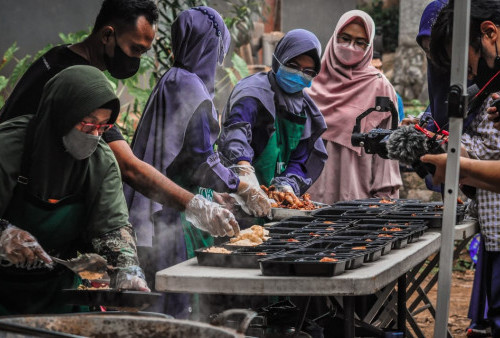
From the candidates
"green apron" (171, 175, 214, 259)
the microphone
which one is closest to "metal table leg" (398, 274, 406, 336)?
the microphone

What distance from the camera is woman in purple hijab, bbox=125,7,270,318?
4238 millimetres

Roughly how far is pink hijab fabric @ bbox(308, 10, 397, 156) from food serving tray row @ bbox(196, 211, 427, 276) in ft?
6.23

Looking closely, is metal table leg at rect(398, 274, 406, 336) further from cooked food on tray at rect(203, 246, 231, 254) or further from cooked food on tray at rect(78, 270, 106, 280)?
cooked food on tray at rect(78, 270, 106, 280)

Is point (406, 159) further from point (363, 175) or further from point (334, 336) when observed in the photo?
point (363, 175)

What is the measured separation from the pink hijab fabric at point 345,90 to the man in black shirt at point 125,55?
2636 millimetres

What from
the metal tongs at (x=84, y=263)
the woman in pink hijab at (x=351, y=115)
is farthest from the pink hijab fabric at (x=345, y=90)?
the metal tongs at (x=84, y=263)

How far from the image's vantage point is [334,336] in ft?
13.4

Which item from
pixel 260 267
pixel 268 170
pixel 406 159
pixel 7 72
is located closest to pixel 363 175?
pixel 268 170

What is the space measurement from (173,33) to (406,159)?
1650 millimetres

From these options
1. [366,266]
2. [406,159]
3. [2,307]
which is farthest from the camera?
[406,159]

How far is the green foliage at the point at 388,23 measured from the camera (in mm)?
21094

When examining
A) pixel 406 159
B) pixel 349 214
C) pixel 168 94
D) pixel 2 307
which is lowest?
pixel 2 307

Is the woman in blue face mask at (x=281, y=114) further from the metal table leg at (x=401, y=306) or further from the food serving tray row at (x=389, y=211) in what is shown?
the metal table leg at (x=401, y=306)

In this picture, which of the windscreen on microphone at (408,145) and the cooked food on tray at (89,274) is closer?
the cooked food on tray at (89,274)
